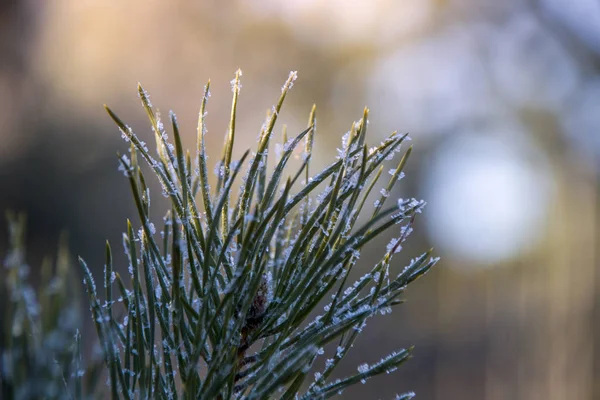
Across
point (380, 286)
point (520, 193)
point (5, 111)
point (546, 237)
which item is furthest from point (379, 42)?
point (380, 286)

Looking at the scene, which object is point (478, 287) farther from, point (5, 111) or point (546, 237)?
point (5, 111)

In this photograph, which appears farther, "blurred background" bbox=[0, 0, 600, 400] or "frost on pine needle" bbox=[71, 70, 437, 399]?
"blurred background" bbox=[0, 0, 600, 400]

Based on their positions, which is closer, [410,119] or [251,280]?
[251,280]

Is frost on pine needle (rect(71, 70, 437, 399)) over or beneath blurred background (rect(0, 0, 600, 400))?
beneath

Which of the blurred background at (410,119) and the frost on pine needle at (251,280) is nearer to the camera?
the frost on pine needle at (251,280)
